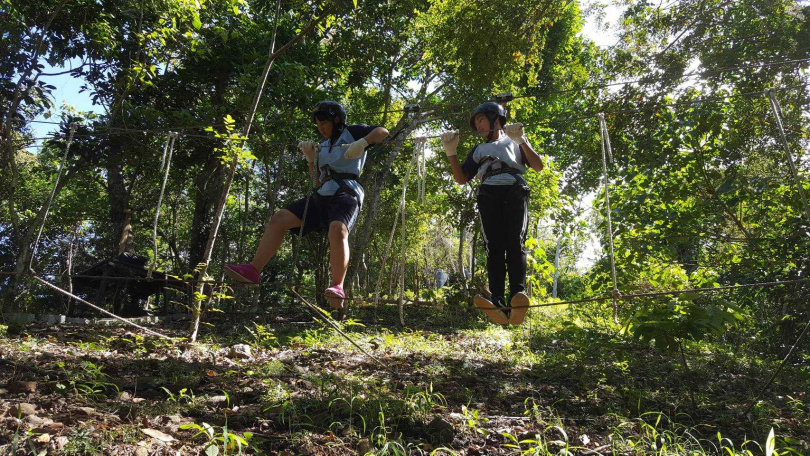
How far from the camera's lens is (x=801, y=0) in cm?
597

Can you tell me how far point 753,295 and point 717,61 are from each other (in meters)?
3.01

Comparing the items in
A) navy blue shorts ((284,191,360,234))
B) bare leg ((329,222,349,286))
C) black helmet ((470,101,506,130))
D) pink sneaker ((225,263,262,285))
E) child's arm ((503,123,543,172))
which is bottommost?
pink sneaker ((225,263,262,285))

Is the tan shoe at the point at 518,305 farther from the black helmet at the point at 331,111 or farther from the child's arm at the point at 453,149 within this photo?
the black helmet at the point at 331,111

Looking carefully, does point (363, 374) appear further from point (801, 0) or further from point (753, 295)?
point (801, 0)

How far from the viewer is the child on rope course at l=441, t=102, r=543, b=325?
3.32m

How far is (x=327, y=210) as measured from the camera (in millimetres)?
3305

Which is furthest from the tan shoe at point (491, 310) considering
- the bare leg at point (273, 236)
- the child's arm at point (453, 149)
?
the bare leg at point (273, 236)

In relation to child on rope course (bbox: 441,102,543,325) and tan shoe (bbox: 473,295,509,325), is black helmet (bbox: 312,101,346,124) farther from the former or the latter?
tan shoe (bbox: 473,295,509,325)

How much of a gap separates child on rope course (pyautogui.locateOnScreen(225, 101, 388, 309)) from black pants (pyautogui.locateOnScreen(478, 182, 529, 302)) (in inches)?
35.8

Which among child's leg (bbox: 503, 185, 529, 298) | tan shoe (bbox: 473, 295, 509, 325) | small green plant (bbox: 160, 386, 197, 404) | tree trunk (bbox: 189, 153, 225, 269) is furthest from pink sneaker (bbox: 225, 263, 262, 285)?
tree trunk (bbox: 189, 153, 225, 269)

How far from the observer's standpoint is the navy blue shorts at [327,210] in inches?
126

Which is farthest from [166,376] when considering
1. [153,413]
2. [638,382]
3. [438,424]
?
[638,382]

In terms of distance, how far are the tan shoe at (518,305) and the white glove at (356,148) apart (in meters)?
1.41

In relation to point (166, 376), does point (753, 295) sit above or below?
above
